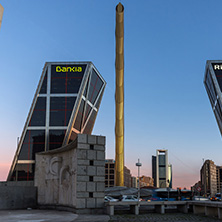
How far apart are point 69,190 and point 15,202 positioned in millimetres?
8670

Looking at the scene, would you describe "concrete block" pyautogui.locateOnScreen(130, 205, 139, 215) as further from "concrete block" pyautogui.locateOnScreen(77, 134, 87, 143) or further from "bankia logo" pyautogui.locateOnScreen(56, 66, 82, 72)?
"bankia logo" pyautogui.locateOnScreen(56, 66, 82, 72)

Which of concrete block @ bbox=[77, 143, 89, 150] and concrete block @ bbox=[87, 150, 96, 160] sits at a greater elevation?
concrete block @ bbox=[77, 143, 89, 150]

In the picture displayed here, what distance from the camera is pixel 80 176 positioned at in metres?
29.8

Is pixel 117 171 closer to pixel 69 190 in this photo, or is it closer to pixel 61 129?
pixel 61 129

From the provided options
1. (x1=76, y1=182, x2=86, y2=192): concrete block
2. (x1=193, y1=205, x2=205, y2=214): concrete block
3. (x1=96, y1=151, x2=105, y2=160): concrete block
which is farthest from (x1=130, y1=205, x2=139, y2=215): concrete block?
(x1=193, y1=205, x2=205, y2=214): concrete block

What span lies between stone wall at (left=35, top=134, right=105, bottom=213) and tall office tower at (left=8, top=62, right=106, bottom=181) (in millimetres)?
55344

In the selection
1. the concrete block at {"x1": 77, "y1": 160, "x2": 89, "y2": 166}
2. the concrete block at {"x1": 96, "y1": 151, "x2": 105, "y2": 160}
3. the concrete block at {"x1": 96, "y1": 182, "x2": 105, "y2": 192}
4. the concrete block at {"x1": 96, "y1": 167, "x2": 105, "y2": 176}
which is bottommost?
the concrete block at {"x1": 96, "y1": 182, "x2": 105, "y2": 192}

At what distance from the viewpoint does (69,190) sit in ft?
104

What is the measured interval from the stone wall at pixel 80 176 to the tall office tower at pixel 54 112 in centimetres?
5534

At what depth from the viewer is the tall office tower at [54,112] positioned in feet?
293

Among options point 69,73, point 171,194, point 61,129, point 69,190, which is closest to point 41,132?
point 61,129

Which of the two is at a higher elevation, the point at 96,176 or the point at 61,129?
the point at 61,129

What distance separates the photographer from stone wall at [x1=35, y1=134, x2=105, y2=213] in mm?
29688

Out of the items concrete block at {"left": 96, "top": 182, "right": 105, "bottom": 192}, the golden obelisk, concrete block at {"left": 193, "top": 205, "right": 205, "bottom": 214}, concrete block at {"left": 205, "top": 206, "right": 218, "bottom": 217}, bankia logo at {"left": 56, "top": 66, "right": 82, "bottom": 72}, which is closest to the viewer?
concrete block at {"left": 205, "top": 206, "right": 218, "bottom": 217}
